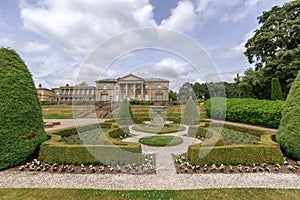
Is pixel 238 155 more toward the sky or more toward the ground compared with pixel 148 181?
more toward the sky

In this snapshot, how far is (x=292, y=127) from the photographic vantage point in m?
4.85

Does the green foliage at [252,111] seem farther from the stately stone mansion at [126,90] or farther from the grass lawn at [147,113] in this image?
the stately stone mansion at [126,90]

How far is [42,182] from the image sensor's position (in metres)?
3.75

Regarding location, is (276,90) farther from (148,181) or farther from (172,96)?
(172,96)

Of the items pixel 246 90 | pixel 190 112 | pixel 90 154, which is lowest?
pixel 90 154

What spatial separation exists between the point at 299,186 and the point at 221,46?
6165mm

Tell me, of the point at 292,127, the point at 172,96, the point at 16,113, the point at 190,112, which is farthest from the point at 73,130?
the point at 172,96

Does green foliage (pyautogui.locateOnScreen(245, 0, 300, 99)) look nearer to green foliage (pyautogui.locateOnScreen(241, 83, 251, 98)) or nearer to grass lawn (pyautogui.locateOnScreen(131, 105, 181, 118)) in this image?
green foliage (pyautogui.locateOnScreen(241, 83, 251, 98))

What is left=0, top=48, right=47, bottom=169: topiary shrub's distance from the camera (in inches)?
170

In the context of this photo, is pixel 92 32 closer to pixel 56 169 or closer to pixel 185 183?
pixel 56 169

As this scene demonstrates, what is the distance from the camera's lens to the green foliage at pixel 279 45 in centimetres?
1629

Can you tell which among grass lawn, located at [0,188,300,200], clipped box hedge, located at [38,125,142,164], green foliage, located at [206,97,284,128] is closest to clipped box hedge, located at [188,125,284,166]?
grass lawn, located at [0,188,300,200]

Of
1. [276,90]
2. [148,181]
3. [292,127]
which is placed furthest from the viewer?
[276,90]

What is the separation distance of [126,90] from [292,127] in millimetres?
33789
